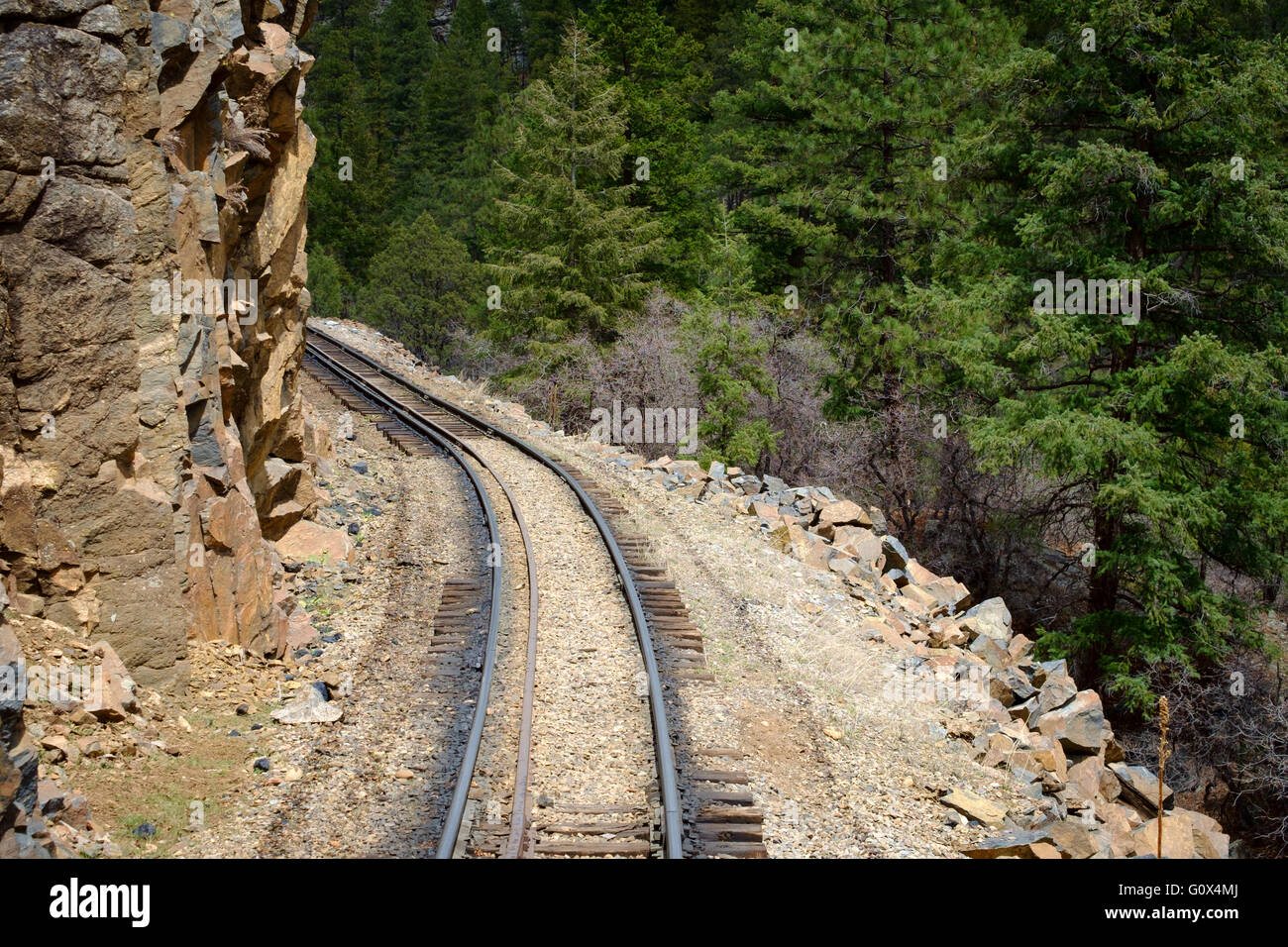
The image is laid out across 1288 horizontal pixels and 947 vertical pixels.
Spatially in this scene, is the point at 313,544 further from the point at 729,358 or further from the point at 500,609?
the point at 729,358

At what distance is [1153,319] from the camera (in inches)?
617

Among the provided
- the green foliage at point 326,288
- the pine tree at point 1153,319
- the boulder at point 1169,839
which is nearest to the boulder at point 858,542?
the pine tree at point 1153,319

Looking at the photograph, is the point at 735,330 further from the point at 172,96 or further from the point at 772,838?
the point at 772,838

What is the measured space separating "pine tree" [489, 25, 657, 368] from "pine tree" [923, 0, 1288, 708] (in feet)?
52.0

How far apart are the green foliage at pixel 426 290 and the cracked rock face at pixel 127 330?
31.6m

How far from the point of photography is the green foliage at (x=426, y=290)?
140 feet

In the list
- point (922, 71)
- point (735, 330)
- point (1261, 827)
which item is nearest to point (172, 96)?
point (735, 330)

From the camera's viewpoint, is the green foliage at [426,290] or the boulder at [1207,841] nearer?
the boulder at [1207,841]

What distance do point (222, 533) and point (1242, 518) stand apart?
13.6 m

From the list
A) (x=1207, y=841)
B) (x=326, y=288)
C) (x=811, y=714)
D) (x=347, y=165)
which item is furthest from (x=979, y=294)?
(x=347, y=165)

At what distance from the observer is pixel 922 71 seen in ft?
75.7

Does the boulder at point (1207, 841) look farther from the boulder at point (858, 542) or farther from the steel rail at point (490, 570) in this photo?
the steel rail at point (490, 570)

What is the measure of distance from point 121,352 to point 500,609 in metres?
5.14
